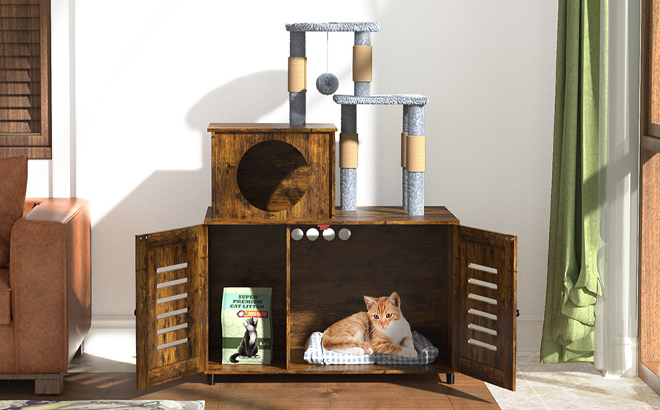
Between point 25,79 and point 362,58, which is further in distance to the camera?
point 25,79

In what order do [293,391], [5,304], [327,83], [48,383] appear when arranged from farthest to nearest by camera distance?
[327,83] < [293,391] < [48,383] < [5,304]

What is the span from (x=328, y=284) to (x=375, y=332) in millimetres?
298

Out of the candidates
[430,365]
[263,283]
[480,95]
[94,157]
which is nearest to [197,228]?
[263,283]

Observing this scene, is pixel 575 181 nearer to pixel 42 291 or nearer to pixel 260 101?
pixel 260 101

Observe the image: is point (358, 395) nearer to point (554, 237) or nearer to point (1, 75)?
point (554, 237)

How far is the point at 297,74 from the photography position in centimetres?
288

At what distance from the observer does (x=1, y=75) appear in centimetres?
317

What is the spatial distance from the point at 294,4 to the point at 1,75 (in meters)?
1.23

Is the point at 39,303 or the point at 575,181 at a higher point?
the point at 575,181

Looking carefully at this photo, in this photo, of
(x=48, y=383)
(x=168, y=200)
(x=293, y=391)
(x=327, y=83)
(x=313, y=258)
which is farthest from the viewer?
(x=168, y=200)

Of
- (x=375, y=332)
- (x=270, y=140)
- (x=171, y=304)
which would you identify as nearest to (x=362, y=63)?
(x=270, y=140)

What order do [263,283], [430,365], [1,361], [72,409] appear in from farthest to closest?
[263,283], [430,365], [1,361], [72,409]

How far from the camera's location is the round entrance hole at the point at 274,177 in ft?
10.2

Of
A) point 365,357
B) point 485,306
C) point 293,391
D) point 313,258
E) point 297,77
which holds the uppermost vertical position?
point 297,77
